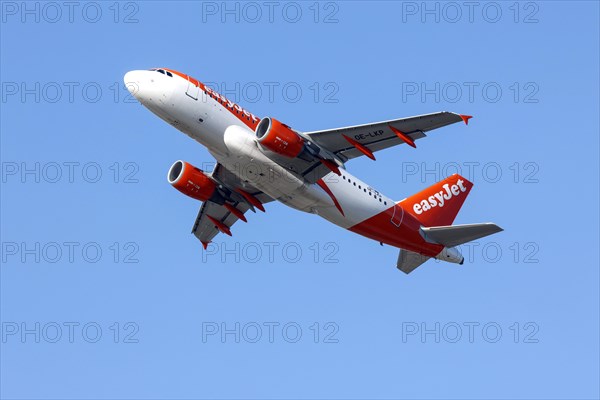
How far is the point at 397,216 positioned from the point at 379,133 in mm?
7360

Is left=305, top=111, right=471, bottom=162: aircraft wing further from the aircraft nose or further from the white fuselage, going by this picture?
the aircraft nose

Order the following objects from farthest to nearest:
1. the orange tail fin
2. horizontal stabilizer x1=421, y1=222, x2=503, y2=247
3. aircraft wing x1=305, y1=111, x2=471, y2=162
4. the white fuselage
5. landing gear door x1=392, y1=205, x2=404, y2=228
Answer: the orange tail fin < landing gear door x1=392, y1=205, x2=404, y2=228 < horizontal stabilizer x1=421, y1=222, x2=503, y2=247 < the white fuselage < aircraft wing x1=305, y1=111, x2=471, y2=162

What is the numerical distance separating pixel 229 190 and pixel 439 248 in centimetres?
1170

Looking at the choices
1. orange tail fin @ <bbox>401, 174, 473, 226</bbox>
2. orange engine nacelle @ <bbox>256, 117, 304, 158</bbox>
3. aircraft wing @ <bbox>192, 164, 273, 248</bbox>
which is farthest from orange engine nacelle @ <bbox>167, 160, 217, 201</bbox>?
orange tail fin @ <bbox>401, 174, 473, 226</bbox>

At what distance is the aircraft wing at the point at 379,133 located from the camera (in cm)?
4682

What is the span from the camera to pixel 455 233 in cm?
5509

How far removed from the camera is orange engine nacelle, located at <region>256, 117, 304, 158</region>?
47688 mm

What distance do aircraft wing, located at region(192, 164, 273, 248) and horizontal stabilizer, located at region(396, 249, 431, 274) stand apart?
8117mm

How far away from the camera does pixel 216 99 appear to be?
48.9 metres

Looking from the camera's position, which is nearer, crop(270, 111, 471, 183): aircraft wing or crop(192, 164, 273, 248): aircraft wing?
crop(270, 111, 471, 183): aircraft wing

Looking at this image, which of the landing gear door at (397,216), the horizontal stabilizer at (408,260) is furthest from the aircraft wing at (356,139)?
the horizontal stabilizer at (408,260)

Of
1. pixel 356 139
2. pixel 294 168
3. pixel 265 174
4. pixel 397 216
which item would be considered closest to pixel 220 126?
pixel 265 174

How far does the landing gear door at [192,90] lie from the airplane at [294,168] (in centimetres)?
5

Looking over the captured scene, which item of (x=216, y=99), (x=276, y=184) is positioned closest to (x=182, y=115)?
(x=216, y=99)
